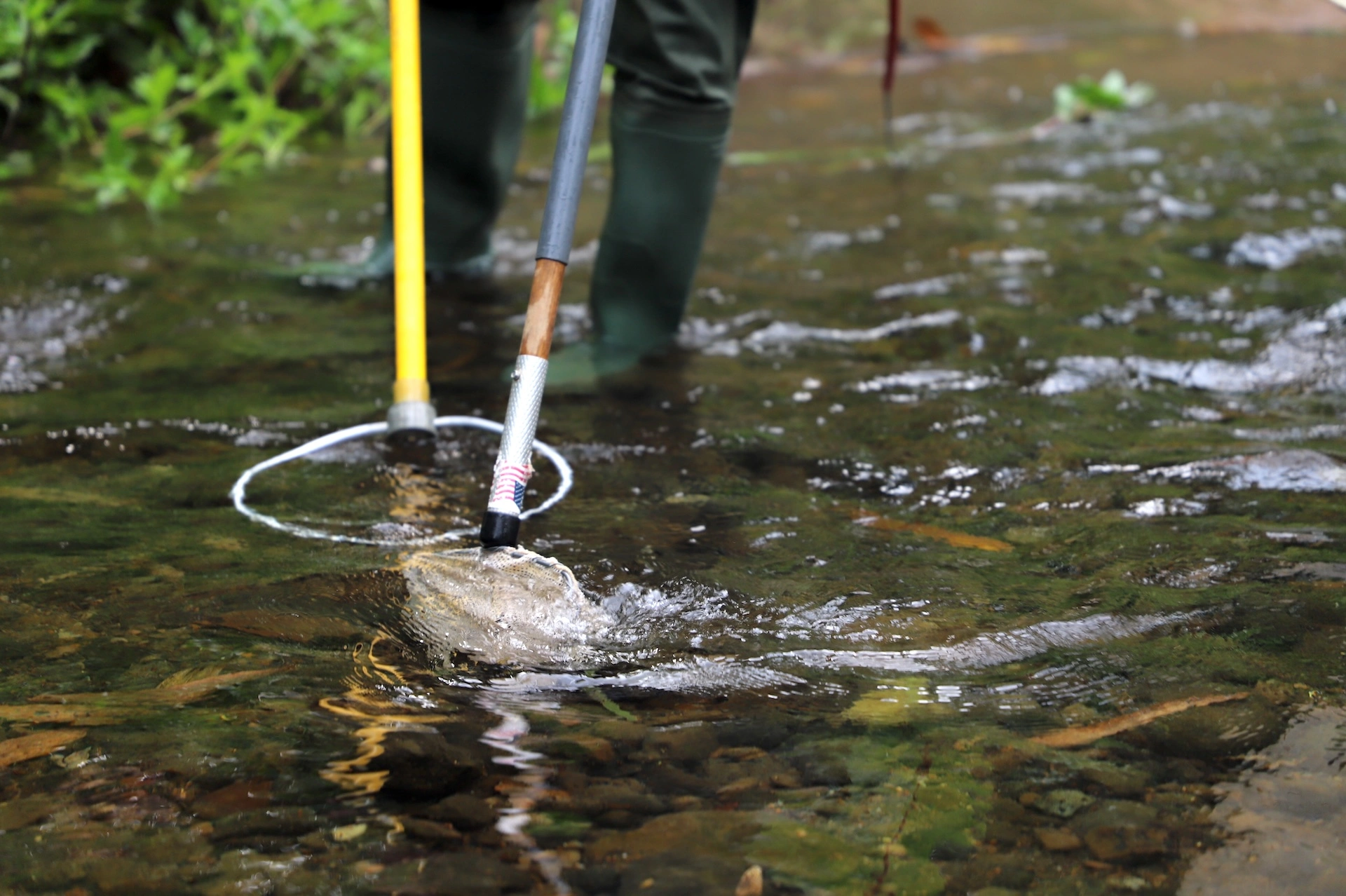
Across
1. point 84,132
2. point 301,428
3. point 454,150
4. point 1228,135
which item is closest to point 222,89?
point 84,132

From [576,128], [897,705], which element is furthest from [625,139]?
[897,705]

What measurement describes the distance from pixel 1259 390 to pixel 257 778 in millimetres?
1737

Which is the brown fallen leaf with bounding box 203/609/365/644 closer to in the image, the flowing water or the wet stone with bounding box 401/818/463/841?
the flowing water

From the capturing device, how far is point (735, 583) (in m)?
1.43

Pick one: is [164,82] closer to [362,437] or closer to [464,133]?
[464,133]

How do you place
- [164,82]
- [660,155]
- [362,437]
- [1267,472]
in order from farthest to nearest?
[164,82] < [660,155] < [362,437] < [1267,472]

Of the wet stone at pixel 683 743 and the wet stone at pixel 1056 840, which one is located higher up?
the wet stone at pixel 683 743

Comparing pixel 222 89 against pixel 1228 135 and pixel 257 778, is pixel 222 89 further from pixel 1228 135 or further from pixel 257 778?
pixel 257 778

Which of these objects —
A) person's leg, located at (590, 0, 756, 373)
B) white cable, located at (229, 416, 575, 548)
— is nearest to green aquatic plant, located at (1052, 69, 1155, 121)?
person's leg, located at (590, 0, 756, 373)

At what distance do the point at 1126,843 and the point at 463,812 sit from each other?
51 centimetres

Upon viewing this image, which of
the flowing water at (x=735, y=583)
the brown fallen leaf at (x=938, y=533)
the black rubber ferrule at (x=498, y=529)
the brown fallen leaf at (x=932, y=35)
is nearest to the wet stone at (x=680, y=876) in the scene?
the flowing water at (x=735, y=583)

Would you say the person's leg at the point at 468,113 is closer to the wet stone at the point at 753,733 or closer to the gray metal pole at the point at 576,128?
the gray metal pole at the point at 576,128

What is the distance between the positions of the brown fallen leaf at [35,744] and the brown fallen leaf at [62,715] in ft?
0.05

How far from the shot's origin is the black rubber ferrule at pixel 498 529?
1416 millimetres
